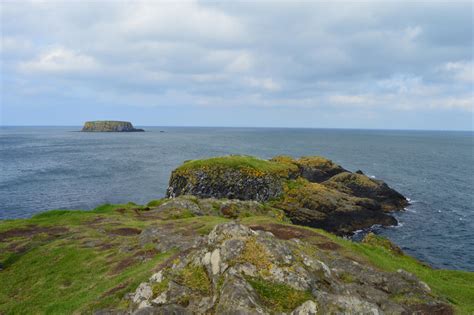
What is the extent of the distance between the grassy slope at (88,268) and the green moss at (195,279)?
4.14 m

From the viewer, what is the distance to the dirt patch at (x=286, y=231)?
2969cm

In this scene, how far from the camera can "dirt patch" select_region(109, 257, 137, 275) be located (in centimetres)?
2424

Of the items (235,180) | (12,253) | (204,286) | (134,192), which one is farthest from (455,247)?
(134,192)

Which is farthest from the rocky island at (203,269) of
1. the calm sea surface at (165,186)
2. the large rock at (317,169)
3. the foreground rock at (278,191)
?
the large rock at (317,169)

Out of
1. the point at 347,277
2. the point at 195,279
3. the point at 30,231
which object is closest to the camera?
the point at 195,279

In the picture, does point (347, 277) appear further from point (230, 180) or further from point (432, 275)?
point (230, 180)

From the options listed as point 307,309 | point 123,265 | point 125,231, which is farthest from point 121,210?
point 307,309

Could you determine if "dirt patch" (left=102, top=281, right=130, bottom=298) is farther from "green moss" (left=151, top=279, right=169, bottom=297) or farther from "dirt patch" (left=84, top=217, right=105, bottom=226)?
"dirt patch" (left=84, top=217, right=105, bottom=226)

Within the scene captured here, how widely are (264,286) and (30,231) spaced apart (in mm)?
31150

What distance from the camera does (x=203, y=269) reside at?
1697 centimetres

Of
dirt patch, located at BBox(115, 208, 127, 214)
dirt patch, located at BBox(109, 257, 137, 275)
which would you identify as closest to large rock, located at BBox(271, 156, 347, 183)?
dirt patch, located at BBox(115, 208, 127, 214)

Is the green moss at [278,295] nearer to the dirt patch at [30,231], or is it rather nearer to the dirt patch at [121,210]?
the dirt patch at [30,231]

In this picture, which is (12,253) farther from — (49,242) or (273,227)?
(273,227)

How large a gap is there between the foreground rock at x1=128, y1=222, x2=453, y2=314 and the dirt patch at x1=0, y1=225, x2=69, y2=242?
22.8 m
